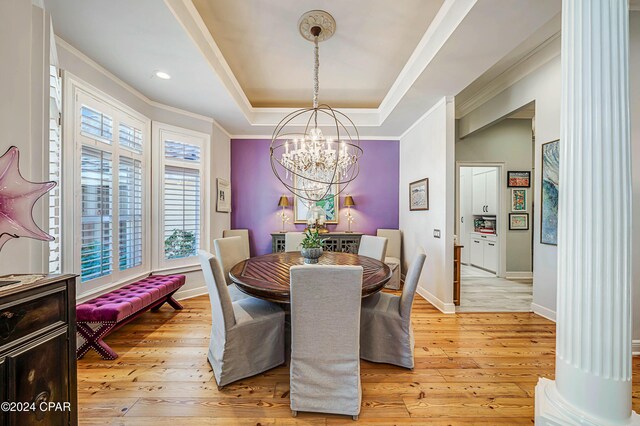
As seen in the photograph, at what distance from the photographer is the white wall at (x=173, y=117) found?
2.45 metres

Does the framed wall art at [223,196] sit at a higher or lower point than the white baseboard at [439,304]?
higher

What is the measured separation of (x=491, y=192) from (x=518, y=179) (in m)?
0.59

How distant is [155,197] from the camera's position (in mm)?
3518

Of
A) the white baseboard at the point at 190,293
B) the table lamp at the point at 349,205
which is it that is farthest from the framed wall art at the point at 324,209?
the white baseboard at the point at 190,293

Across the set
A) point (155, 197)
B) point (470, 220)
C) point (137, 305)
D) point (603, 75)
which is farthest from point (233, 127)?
point (470, 220)

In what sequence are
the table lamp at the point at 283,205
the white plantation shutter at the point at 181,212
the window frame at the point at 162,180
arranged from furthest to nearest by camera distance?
the table lamp at the point at 283,205
the white plantation shutter at the point at 181,212
the window frame at the point at 162,180

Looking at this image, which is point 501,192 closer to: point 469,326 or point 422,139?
point 422,139

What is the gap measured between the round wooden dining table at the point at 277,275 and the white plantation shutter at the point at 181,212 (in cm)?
157

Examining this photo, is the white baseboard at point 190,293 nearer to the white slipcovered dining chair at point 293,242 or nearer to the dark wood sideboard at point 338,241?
the dark wood sideboard at point 338,241

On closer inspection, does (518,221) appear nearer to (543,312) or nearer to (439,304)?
(543,312)

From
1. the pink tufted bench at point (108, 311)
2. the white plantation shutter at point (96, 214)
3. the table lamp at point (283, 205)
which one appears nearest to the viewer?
the pink tufted bench at point (108, 311)

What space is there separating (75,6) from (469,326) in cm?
453

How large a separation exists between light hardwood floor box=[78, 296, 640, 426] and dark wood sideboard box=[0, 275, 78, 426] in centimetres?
61

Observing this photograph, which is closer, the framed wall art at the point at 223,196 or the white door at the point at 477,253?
the framed wall art at the point at 223,196
